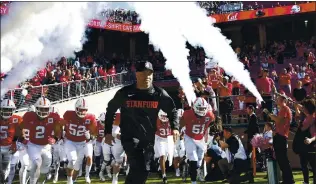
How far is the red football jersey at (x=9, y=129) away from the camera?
922 centimetres

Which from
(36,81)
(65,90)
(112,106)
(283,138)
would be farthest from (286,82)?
(112,106)

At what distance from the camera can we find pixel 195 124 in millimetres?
9852

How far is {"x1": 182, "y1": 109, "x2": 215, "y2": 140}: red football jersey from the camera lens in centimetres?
980

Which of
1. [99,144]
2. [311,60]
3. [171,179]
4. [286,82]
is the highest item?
[311,60]

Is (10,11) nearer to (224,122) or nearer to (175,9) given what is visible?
(175,9)

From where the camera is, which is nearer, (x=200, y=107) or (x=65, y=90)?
(x=200, y=107)

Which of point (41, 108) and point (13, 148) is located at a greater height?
point (41, 108)

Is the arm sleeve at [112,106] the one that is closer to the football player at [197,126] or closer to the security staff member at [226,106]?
the football player at [197,126]

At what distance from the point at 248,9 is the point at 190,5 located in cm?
1623

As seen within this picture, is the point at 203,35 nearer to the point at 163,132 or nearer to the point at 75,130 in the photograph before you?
the point at 163,132

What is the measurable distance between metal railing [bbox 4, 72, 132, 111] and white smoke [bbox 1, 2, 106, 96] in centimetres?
492

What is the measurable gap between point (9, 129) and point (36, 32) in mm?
2851

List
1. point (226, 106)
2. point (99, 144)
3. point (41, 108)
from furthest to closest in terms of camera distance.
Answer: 1. point (226, 106)
2. point (99, 144)
3. point (41, 108)

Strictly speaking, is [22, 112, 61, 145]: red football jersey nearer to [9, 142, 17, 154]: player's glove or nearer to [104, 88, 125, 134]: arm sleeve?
[9, 142, 17, 154]: player's glove
